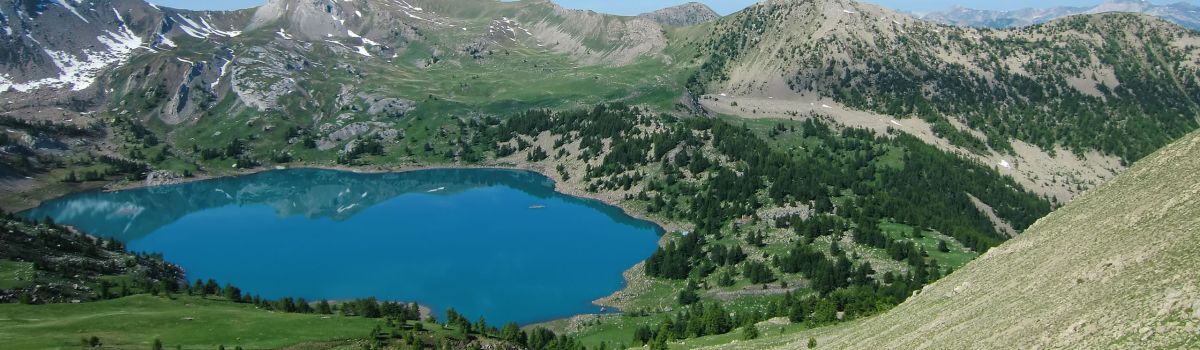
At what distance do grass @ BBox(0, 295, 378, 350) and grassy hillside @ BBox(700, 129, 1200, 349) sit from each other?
45.1 m

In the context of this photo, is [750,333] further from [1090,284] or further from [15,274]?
[15,274]

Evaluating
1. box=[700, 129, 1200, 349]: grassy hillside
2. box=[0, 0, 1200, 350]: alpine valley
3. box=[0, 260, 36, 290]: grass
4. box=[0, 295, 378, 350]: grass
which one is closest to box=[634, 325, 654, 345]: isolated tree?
box=[0, 0, 1200, 350]: alpine valley

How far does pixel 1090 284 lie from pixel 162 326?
240 feet

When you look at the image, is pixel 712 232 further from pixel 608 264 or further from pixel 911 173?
pixel 911 173

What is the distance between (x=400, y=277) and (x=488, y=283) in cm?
1467

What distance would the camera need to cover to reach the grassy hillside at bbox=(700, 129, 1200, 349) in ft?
86.8

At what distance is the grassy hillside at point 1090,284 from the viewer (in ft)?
86.8

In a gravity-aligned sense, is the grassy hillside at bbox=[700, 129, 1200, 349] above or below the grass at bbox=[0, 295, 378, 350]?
above

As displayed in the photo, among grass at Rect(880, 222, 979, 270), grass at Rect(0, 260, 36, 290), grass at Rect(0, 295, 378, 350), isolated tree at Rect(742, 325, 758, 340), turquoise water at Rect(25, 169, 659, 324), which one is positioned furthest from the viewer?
turquoise water at Rect(25, 169, 659, 324)

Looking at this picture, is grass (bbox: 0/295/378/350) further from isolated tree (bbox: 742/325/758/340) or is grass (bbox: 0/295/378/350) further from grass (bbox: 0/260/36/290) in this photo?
isolated tree (bbox: 742/325/758/340)

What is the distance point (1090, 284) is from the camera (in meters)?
31.7

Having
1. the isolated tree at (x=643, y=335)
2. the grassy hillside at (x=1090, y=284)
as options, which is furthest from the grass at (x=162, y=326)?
the grassy hillside at (x=1090, y=284)

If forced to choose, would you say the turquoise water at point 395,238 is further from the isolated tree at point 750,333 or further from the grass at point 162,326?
the isolated tree at point 750,333

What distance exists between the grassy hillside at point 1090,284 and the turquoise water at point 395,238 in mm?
63759
